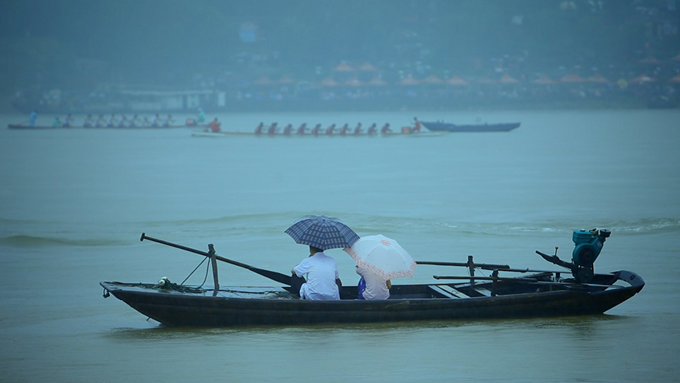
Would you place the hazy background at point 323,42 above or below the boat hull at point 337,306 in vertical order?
above

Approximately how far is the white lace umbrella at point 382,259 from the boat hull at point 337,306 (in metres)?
0.31

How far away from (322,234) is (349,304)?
2.52 ft

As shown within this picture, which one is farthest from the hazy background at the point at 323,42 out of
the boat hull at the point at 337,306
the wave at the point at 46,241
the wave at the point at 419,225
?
the boat hull at the point at 337,306

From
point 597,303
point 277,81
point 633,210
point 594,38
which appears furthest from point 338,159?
point 594,38

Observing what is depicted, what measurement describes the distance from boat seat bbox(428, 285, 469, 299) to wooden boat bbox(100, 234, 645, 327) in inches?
0.4

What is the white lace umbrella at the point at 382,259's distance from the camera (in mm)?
9109

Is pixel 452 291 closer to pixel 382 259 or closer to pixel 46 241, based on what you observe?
pixel 382 259

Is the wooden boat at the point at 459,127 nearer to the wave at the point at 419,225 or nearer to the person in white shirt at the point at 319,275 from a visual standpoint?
the wave at the point at 419,225

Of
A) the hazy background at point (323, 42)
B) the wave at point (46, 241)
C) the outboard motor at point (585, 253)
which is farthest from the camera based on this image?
the hazy background at point (323, 42)

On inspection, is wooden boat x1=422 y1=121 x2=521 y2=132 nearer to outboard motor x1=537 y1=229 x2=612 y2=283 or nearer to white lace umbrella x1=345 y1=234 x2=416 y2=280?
outboard motor x1=537 y1=229 x2=612 y2=283

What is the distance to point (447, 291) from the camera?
9797mm

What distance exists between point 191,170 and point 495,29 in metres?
84.2

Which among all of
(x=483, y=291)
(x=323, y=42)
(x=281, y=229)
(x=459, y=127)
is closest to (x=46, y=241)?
(x=281, y=229)

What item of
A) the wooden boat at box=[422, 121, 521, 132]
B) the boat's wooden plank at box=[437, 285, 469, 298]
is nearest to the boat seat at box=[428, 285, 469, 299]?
the boat's wooden plank at box=[437, 285, 469, 298]
